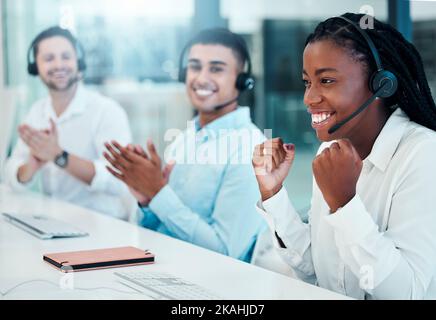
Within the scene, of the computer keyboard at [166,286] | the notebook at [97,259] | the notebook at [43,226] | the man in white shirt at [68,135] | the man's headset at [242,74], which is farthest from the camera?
the man in white shirt at [68,135]

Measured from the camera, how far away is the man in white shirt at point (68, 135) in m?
2.60

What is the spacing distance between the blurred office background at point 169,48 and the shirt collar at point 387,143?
105 centimetres

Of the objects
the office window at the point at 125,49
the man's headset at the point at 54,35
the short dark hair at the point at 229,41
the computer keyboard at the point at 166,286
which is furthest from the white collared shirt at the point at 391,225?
the office window at the point at 125,49

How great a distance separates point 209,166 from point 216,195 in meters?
0.09

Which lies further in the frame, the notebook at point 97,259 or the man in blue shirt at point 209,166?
the man in blue shirt at point 209,166

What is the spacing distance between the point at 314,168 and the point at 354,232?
17 centimetres

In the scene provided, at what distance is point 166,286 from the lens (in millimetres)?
1237

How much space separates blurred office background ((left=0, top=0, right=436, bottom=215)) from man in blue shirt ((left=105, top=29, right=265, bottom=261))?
62cm

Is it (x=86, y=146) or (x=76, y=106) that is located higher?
(x=76, y=106)

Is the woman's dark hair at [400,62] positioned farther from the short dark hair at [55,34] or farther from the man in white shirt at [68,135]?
the short dark hair at [55,34]

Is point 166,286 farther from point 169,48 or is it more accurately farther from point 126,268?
point 169,48

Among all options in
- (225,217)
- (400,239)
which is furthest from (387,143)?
(225,217)
